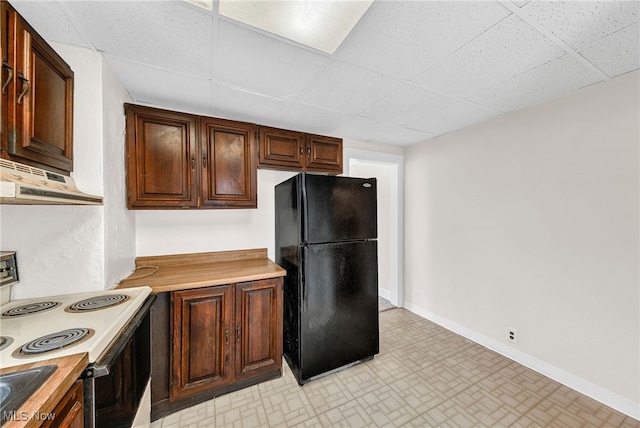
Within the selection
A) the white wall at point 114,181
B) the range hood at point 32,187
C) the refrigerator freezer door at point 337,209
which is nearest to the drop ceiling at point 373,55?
the white wall at point 114,181

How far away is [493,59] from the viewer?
1.48 meters

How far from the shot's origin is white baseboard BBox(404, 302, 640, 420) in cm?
166

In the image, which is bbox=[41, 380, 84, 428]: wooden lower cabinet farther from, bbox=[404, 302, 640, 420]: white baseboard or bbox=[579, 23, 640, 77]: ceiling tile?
bbox=[404, 302, 640, 420]: white baseboard

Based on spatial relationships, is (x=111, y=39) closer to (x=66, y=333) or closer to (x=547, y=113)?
(x=66, y=333)

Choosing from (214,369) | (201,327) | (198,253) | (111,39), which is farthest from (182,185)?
(214,369)

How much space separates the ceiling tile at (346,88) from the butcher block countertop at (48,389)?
1856 mm

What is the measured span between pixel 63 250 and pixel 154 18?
4.39 ft

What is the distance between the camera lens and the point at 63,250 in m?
1.35

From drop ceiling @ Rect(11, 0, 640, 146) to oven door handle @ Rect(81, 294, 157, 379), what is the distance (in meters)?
1.49

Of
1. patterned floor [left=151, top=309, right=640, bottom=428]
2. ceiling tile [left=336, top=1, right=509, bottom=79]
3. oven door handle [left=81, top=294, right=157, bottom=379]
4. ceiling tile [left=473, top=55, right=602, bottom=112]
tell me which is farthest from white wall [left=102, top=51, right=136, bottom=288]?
ceiling tile [left=473, top=55, right=602, bottom=112]

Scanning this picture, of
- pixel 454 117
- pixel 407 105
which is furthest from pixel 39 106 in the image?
pixel 454 117

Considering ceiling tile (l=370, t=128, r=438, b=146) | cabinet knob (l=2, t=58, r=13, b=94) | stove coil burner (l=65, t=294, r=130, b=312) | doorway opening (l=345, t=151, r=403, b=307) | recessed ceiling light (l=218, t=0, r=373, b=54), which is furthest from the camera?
doorway opening (l=345, t=151, r=403, b=307)

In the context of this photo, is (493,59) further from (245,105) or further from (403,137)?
(245,105)

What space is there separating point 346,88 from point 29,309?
2.27 metres
